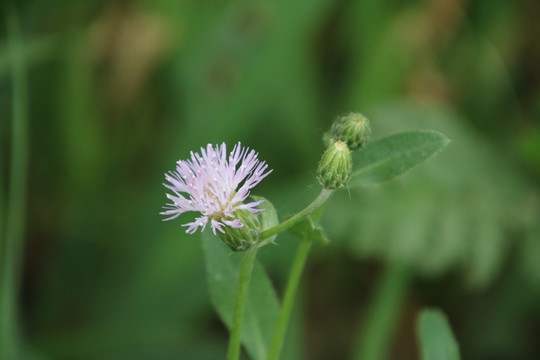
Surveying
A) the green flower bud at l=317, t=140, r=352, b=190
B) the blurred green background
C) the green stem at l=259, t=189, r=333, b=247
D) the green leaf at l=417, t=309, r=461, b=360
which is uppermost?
the blurred green background

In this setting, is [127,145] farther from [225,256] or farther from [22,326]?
[225,256]

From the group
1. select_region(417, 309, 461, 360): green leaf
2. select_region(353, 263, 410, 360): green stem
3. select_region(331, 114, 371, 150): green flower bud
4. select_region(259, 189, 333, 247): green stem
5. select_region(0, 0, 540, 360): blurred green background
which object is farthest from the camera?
select_region(0, 0, 540, 360): blurred green background

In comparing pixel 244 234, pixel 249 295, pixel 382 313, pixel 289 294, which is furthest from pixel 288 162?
pixel 244 234

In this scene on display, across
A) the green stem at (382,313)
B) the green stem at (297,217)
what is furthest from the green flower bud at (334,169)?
the green stem at (382,313)

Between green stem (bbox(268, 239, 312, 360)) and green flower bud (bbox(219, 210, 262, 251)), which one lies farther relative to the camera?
green stem (bbox(268, 239, 312, 360))

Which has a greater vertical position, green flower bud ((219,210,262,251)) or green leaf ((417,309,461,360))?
green flower bud ((219,210,262,251))

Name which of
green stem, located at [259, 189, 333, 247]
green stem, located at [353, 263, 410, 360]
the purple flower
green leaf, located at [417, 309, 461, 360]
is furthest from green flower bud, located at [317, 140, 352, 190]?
green stem, located at [353, 263, 410, 360]

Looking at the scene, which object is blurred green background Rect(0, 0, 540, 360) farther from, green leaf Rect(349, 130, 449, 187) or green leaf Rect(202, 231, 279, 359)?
green leaf Rect(349, 130, 449, 187)
